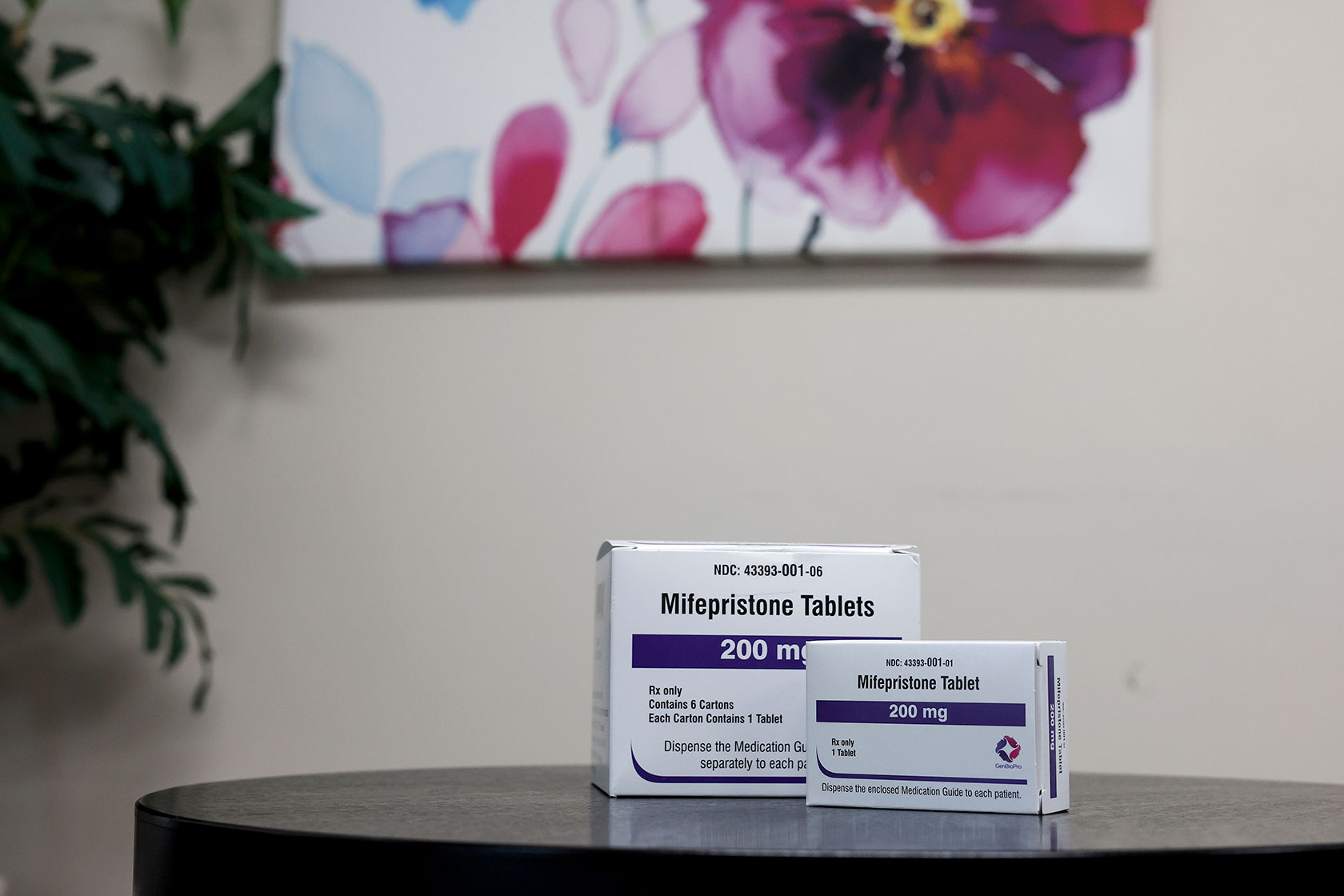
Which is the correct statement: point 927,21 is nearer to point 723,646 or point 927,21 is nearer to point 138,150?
point 138,150

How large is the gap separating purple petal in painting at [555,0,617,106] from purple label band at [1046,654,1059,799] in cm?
146

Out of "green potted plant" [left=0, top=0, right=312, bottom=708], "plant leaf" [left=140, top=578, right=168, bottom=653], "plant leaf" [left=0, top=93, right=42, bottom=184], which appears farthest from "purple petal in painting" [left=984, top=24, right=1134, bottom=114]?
"plant leaf" [left=140, top=578, right=168, bottom=653]

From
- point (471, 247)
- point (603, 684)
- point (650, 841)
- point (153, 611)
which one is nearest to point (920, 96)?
point (471, 247)

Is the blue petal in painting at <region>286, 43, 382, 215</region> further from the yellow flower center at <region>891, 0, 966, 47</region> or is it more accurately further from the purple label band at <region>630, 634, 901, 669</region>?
the purple label band at <region>630, 634, 901, 669</region>

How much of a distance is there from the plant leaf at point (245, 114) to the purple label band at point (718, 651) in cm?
138

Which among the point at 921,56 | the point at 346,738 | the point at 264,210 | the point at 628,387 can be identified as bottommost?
the point at 346,738

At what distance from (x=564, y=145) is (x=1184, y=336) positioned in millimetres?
1046

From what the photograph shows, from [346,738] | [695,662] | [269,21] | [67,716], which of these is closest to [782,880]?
[695,662]

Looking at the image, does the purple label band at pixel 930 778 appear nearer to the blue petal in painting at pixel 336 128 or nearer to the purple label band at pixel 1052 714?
the purple label band at pixel 1052 714

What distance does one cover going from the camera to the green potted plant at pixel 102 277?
176 cm

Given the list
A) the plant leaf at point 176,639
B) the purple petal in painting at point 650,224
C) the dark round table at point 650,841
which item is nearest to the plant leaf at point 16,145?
the plant leaf at point 176,639

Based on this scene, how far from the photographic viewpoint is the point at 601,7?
78.4 inches

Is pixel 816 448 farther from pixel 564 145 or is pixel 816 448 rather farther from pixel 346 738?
pixel 346 738

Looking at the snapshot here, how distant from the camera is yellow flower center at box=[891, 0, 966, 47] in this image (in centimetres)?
191
